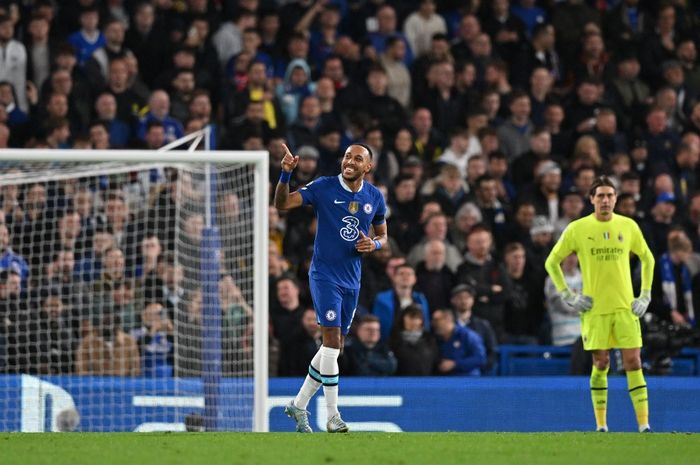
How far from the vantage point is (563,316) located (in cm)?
1479

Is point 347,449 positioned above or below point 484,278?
below

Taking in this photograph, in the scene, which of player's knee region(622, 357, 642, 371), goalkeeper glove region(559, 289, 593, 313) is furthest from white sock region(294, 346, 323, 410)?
player's knee region(622, 357, 642, 371)

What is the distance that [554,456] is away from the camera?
344 inches

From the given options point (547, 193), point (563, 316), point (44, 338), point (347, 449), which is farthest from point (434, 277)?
point (347, 449)

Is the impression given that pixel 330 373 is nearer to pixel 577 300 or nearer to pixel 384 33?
pixel 577 300

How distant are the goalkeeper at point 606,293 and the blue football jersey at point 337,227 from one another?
2258 millimetres

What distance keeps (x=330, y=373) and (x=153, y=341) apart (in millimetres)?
3677

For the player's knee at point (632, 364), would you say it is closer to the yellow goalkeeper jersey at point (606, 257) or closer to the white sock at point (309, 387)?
the yellow goalkeeper jersey at point (606, 257)

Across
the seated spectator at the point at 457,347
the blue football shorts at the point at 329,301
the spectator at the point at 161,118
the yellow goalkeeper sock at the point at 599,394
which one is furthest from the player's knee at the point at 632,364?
the spectator at the point at 161,118

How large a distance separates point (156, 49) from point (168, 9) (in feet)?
2.46

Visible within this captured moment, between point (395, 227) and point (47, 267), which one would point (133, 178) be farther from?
point (395, 227)

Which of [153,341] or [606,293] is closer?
[606,293]

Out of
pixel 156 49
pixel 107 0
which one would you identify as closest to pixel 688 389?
pixel 156 49

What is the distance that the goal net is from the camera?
1318cm
